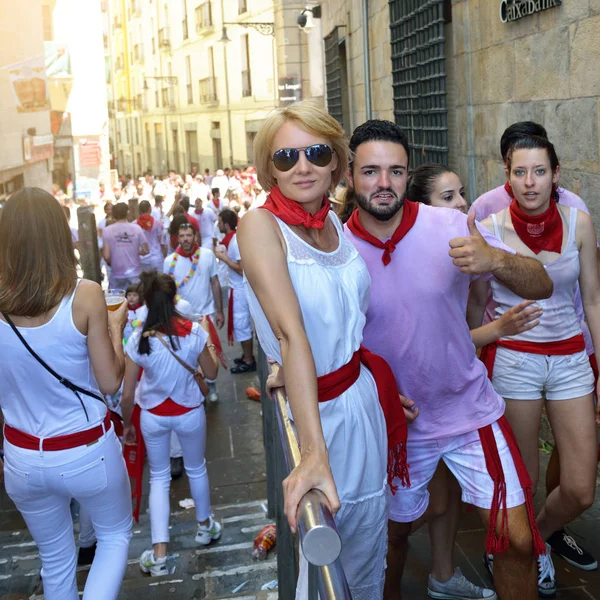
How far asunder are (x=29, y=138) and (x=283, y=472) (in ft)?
80.0

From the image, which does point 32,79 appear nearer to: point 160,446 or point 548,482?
point 160,446

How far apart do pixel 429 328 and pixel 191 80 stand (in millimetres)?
41925

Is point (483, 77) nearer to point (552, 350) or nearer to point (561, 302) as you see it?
point (561, 302)

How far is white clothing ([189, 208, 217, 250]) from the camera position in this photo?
14346 millimetres

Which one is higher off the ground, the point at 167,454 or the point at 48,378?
the point at 48,378

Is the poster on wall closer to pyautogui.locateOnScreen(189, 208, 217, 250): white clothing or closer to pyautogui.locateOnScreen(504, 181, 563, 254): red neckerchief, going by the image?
pyautogui.locateOnScreen(189, 208, 217, 250): white clothing

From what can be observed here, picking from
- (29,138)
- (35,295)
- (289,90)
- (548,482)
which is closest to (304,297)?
(35,295)

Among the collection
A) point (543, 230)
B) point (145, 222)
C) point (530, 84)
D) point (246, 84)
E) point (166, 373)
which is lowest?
point (166, 373)

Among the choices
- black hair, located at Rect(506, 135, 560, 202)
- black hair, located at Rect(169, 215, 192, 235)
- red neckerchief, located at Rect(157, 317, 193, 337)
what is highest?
black hair, located at Rect(506, 135, 560, 202)

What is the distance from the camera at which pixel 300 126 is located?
8.36 ft

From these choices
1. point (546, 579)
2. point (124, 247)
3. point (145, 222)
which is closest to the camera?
point (546, 579)

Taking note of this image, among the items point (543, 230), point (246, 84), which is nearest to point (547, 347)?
point (543, 230)

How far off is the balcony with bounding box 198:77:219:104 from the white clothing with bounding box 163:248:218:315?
31.2 metres

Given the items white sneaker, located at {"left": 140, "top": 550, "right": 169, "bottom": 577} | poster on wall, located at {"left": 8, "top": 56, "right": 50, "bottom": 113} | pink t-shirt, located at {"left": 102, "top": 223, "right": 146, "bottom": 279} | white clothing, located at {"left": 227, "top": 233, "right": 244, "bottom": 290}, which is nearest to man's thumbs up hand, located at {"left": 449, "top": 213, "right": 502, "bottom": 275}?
white sneaker, located at {"left": 140, "top": 550, "right": 169, "bottom": 577}
